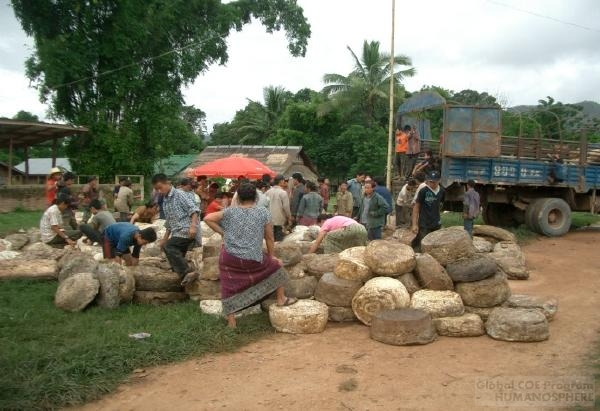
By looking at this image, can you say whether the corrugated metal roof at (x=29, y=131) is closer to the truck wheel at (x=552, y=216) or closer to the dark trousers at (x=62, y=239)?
the dark trousers at (x=62, y=239)

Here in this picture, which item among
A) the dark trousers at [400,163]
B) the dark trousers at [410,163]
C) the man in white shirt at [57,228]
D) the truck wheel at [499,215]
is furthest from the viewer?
the truck wheel at [499,215]

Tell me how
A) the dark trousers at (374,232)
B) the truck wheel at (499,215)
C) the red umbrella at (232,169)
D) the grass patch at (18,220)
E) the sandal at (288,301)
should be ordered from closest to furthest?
the sandal at (288,301)
the dark trousers at (374,232)
the grass patch at (18,220)
the truck wheel at (499,215)
the red umbrella at (232,169)

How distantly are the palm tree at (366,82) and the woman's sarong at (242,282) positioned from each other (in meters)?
24.4

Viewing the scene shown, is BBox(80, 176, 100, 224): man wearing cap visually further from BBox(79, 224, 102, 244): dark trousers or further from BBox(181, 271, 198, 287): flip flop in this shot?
BBox(181, 271, 198, 287): flip flop

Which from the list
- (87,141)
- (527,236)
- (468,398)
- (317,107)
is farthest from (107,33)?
(468,398)

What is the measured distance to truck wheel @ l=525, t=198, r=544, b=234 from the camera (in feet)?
39.0

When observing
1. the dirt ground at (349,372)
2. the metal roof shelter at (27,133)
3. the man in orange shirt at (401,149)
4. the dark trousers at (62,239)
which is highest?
the metal roof shelter at (27,133)

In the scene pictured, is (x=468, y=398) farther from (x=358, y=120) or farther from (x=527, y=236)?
(x=358, y=120)

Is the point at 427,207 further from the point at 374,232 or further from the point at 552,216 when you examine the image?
the point at 552,216

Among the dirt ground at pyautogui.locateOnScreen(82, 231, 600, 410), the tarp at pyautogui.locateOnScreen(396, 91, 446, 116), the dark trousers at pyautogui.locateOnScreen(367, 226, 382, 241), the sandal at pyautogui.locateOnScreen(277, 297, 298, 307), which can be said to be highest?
the tarp at pyautogui.locateOnScreen(396, 91, 446, 116)

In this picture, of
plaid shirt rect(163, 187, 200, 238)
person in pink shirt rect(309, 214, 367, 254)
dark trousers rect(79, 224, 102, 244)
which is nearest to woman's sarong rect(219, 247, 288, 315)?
plaid shirt rect(163, 187, 200, 238)

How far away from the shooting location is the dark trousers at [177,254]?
6148mm

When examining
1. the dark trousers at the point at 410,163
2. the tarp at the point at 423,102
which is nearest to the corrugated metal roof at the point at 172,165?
the tarp at the point at 423,102

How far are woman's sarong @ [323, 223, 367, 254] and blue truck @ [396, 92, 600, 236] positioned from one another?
171 inches
